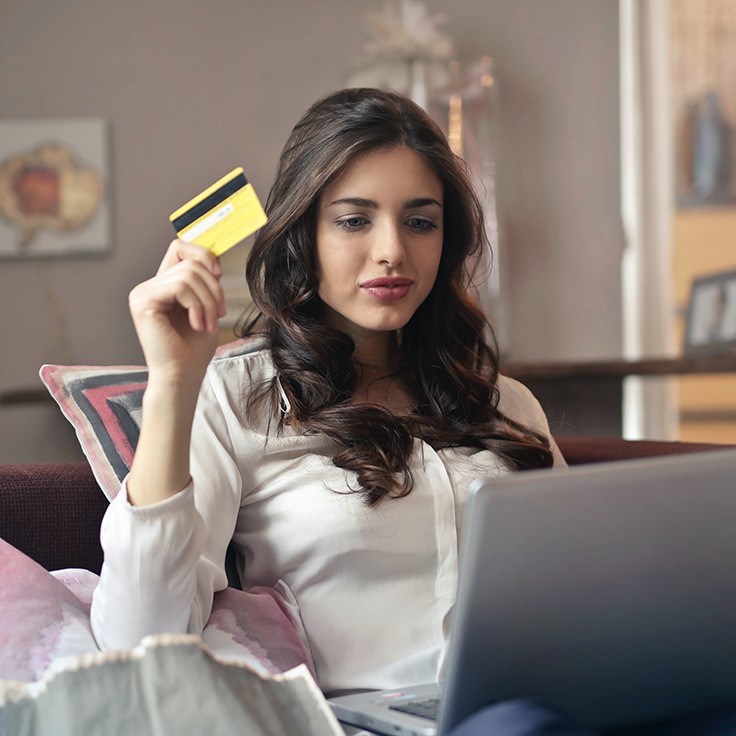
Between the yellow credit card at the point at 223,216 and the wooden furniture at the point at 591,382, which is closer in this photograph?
the yellow credit card at the point at 223,216

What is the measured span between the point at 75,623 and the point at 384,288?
0.58 metres

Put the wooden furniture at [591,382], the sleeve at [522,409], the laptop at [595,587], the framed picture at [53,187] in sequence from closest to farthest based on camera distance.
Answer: the laptop at [595,587]
the sleeve at [522,409]
the wooden furniture at [591,382]
the framed picture at [53,187]

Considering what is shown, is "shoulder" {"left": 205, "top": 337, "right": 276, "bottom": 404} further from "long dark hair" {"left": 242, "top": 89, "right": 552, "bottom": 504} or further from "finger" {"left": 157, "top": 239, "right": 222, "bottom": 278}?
"finger" {"left": 157, "top": 239, "right": 222, "bottom": 278}

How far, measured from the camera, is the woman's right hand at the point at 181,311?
1104mm

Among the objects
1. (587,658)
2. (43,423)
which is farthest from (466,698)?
(43,423)

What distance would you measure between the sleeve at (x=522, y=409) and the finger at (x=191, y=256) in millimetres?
707

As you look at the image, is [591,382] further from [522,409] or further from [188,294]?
[188,294]

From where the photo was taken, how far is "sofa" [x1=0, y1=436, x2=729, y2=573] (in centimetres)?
142

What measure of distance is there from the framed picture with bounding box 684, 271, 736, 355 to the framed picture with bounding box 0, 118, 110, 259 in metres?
2.03

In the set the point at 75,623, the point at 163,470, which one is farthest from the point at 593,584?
the point at 75,623

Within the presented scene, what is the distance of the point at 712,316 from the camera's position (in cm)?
385

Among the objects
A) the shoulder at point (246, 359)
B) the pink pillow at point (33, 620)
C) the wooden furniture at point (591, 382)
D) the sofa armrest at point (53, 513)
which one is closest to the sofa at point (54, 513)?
the sofa armrest at point (53, 513)

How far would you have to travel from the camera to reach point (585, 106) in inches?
157

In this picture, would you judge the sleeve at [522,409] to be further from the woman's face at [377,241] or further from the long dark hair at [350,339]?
the woman's face at [377,241]
